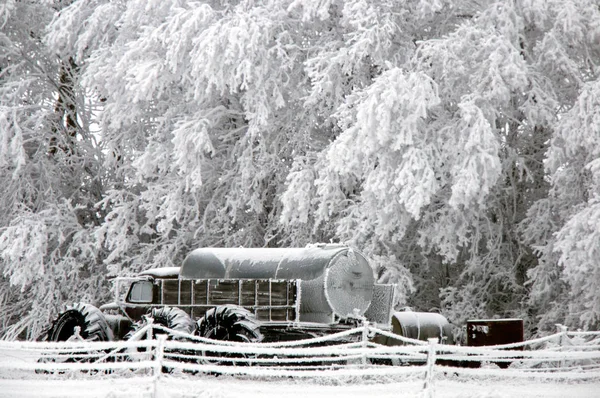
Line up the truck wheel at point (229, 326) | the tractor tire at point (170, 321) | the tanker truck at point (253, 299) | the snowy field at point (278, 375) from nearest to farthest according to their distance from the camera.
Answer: the snowy field at point (278, 375) < the truck wheel at point (229, 326) < the tractor tire at point (170, 321) < the tanker truck at point (253, 299)

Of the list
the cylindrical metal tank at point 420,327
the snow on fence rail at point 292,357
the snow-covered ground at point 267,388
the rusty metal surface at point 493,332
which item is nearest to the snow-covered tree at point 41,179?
the snow on fence rail at point 292,357

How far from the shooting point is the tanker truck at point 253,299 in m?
14.7

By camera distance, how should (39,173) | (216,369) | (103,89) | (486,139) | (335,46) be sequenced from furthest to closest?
(39,173) < (103,89) < (335,46) < (486,139) < (216,369)

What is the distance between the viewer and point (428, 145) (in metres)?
21.1

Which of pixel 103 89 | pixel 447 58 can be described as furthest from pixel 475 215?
pixel 103 89

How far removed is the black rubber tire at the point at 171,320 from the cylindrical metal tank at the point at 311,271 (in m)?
1.14

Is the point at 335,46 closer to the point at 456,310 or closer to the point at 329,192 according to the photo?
the point at 329,192

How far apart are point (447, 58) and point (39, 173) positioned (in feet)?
43.2

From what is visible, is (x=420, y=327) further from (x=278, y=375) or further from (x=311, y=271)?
(x=278, y=375)

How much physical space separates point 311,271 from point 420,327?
317 cm

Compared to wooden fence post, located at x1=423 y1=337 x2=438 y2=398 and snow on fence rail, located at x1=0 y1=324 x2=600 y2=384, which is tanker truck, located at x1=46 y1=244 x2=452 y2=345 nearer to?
snow on fence rail, located at x1=0 y1=324 x2=600 y2=384

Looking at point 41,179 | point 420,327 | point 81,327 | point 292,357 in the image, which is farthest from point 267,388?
point 41,179

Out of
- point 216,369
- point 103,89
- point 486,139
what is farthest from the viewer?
point 103,89

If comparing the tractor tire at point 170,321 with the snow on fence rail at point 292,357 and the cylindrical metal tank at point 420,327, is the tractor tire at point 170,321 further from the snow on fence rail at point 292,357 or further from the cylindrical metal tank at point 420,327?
the cylindrical metal tank at point 420,327
